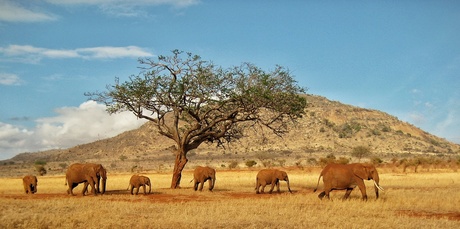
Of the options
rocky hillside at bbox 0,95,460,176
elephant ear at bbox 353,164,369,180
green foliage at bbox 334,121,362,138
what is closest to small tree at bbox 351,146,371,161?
rocky hillside at bbox 0,95,460,176

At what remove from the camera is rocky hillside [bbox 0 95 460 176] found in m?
100

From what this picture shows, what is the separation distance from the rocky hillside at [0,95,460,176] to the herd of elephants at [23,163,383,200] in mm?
57654

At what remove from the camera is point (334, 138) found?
114 metres

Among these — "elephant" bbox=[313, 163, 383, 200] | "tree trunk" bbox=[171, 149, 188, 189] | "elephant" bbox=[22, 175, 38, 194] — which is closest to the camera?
"elephant" bbox=[313, 163, 383, 200]

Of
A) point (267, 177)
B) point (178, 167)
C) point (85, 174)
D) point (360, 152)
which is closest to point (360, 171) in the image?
point (267, 177)

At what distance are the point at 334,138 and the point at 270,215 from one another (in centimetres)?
9996

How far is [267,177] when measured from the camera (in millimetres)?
27781

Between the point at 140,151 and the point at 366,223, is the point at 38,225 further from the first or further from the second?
the point at 140,151

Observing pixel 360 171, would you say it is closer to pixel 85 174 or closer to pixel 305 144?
pixel 85 174

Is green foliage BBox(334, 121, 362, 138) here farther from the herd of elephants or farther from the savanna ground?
the savanna ground

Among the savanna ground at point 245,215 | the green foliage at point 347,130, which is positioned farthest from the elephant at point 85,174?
the green foliage at point 347,130

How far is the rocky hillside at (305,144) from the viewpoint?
10038 centimetres

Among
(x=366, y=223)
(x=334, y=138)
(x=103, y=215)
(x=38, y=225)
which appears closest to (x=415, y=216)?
(x=366, y=223)

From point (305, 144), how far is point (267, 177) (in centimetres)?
8125
